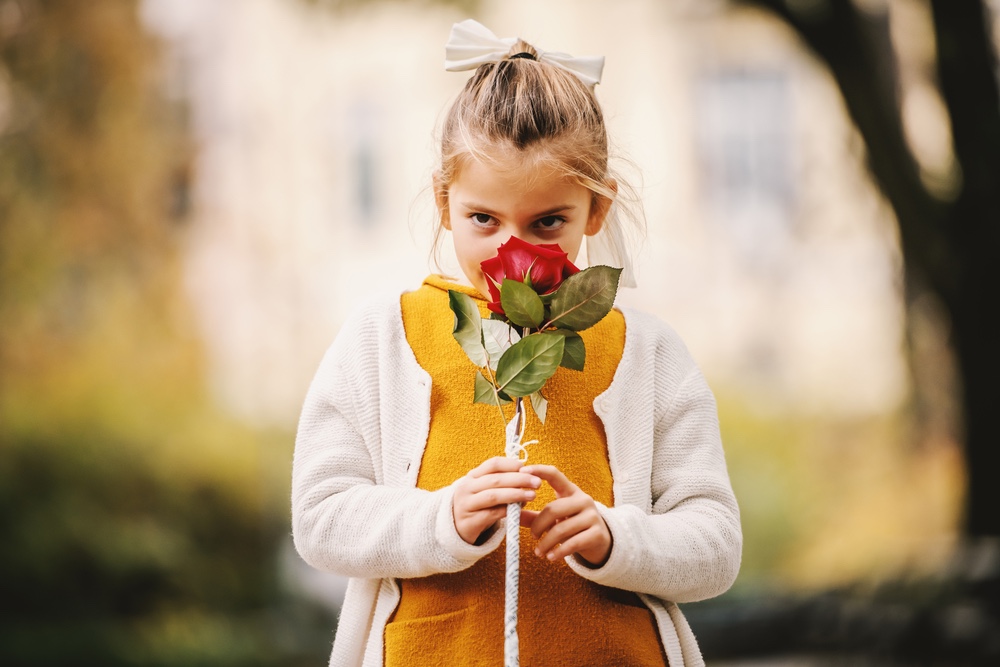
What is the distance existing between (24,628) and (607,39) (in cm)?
501

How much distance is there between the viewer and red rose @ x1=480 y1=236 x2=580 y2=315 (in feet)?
4.25

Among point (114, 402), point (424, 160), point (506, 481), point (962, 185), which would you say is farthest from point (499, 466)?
point (114, 402)

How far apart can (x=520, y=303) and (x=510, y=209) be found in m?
0.18

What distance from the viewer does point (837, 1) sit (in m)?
4.58

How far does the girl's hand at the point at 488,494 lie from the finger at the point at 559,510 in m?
0.03

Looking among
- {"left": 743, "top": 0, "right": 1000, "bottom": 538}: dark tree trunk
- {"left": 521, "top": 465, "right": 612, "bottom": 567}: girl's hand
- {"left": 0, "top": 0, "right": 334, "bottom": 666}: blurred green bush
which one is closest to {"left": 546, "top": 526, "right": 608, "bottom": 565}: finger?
{"left": 521, "top": 465, "right": 612, "bottom": 567}: girl's hand

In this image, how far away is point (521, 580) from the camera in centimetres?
139

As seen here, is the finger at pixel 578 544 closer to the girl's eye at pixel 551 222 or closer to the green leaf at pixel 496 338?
the green leaf at pixel 496 338

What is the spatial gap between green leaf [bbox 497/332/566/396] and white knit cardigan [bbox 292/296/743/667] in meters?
0.16

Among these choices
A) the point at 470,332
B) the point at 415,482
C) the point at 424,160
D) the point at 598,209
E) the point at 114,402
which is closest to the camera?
the point at 470,332

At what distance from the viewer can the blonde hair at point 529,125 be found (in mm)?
1427

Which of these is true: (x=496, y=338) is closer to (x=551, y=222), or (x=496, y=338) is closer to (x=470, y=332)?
(x=470, y=332)

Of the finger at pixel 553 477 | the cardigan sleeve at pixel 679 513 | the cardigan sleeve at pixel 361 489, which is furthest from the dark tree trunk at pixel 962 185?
the finger at pixel 553 477

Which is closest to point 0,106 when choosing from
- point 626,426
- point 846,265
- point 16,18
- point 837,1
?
point 16,18
